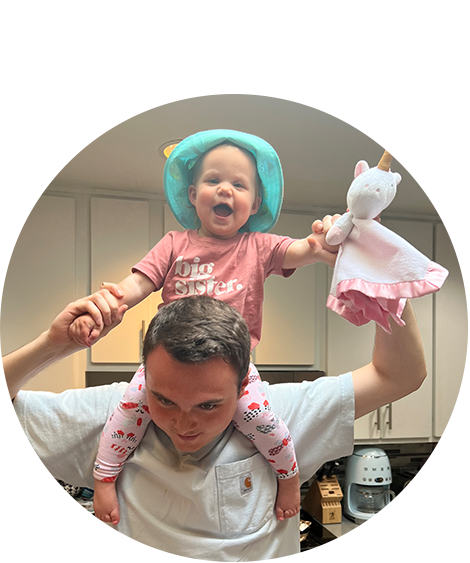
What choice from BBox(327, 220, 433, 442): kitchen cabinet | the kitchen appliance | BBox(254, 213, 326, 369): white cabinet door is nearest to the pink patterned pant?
BBox(254, 213, 326, 369): white cabinet door

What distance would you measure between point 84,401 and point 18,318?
76 centimetres

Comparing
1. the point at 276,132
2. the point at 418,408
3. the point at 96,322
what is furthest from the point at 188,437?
the point at 418,408

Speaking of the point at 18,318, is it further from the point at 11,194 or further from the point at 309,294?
the point at 309,294

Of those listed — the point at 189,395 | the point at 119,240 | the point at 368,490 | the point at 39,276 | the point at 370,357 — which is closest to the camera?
the point at 189,395

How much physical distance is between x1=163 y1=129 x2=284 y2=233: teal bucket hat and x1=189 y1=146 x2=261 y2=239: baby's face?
12mm

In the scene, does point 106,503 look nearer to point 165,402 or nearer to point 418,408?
point 165,402

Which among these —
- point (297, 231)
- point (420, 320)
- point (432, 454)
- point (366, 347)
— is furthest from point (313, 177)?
point (432, 454)

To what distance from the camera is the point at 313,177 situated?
931mm

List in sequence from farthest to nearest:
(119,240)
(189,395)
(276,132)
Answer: (119,240)
(276,132)
(189,395)

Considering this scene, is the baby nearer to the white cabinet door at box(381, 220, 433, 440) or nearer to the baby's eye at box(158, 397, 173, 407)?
the baby's eye at box(158, 397, 173, 407)

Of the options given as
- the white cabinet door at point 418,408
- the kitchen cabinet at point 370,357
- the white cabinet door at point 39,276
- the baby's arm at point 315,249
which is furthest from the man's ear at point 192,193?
the white cabinet door at point 418,408

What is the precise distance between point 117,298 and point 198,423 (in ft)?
0.43

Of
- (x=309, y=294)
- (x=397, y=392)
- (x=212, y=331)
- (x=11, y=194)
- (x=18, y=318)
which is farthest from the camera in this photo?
(x=309, y=294)

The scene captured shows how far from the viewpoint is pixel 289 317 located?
4.37 ft
